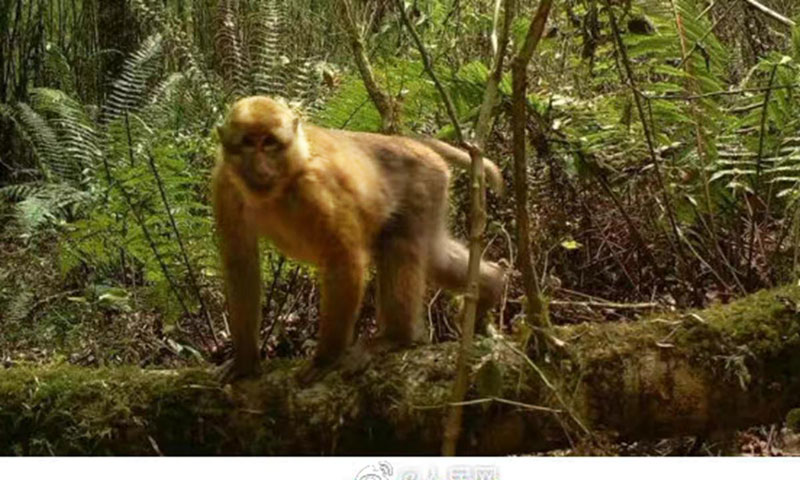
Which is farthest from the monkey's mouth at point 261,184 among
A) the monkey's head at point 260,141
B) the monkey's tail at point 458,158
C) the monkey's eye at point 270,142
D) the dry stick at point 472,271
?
the monkey's tail at point 458,158

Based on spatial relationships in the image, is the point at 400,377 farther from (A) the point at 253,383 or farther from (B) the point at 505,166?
(B) the point at 505,166

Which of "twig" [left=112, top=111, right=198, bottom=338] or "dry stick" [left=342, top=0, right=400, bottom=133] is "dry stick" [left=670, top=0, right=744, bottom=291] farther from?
"twig" [left=112, top=111, right=198, bottom=338]

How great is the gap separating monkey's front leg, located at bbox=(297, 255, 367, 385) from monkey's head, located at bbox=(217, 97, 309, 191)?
378 mm

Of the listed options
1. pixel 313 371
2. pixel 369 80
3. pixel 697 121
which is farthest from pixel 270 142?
pixel 697 121

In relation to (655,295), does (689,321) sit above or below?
above

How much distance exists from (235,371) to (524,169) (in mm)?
1193

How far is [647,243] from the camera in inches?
193

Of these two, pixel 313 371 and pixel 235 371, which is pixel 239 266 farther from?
pixel 313 371

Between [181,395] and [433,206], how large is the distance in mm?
1314

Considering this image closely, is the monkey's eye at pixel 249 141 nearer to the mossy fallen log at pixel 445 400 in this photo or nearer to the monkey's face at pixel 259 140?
the monkey's face at pixel 259 140

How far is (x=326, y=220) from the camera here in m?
3.35

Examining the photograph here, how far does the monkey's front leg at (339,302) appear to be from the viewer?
3.33 metres
